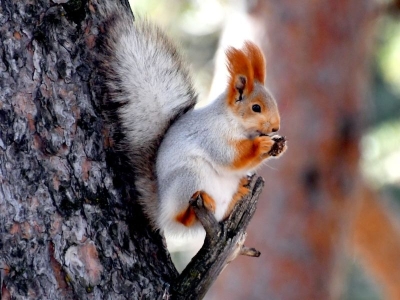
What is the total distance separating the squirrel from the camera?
53.1 inches

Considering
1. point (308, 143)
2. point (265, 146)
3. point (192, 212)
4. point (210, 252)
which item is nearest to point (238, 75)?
point (265, 146)

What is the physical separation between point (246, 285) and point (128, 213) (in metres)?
2.05

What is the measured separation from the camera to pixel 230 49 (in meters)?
1.46

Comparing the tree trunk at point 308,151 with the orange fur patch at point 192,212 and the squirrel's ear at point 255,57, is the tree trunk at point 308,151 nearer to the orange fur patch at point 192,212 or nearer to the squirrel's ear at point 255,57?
the squirrel's ear at point 255,57

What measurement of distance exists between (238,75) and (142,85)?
0.22 m

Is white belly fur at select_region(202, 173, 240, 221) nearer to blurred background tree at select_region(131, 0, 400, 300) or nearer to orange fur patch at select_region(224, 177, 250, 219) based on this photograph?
orange fur patch at select_region(224, 177, 250, 219)

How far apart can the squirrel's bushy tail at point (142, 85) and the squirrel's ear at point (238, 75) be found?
0.10 metres

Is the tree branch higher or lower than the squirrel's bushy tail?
lower

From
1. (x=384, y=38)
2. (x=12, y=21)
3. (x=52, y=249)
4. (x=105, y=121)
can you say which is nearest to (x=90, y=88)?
(x=105, y=121)

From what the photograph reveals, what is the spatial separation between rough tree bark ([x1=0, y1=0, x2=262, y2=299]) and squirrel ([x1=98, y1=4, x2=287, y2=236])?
0.05 meters

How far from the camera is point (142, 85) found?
139 centimetres

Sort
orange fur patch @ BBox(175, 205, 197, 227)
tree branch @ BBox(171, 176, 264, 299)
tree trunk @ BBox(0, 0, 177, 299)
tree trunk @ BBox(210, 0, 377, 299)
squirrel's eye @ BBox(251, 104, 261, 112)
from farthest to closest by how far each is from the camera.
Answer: tree trunk @ BBox(210, 0, 377, 299)
squirrel's eye @ BBox(251, 104, 261, 112)
orange fur patch @ BBox(175, 205, 197, 227)
tree branch @ BBox(171, 176, 264, 299)
tree trunk @ BBox(0, 0, 177, 299)

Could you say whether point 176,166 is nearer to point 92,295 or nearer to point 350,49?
point 92,295

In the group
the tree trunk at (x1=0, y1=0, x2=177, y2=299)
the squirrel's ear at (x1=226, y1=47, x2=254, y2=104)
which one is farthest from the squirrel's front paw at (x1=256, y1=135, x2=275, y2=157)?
the tree trunk at (x1=0, y1=0, x2=177, y2=299)
